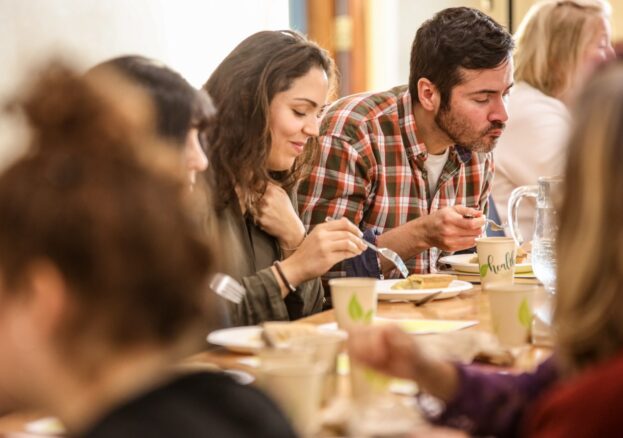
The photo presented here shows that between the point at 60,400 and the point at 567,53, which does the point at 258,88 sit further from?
the point at 567,53

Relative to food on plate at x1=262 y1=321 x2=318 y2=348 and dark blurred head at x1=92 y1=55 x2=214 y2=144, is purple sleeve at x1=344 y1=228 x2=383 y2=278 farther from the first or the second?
food on plate at x1=262 y1=321 x2=318 y2=348

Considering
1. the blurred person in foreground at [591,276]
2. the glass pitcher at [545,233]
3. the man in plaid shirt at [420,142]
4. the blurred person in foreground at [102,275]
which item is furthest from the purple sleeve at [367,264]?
the blurred person in foreground at [102,275]

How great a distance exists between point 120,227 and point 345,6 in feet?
11.9

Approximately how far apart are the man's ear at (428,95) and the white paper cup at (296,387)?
2.02 m

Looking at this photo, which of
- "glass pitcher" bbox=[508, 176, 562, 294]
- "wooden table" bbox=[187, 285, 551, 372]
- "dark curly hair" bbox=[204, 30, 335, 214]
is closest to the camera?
"wooden table" bbox=[187, 285, 551, 372]

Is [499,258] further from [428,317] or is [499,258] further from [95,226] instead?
[95,226]

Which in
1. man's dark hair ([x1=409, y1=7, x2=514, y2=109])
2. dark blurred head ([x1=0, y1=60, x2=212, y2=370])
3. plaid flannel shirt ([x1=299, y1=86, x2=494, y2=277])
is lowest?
plaid flannel shirt ([x1=299, y1=86, x2=494, y2=277])

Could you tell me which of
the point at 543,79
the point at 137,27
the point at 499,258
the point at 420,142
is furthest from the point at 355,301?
the point at 543,79

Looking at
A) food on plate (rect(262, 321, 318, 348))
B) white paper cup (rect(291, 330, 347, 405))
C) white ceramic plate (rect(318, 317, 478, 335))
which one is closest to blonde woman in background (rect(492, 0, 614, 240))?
white ceramic plate (rect(318, 317, 478, 335))

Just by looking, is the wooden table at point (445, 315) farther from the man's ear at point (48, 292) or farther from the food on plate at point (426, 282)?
the man's ear at point (48, 292)

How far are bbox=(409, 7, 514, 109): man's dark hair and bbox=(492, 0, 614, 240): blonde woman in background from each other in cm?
69

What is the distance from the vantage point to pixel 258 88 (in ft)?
7.32

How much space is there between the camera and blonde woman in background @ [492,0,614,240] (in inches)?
142

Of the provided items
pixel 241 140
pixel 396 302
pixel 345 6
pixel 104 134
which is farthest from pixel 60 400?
pixel 345 6
